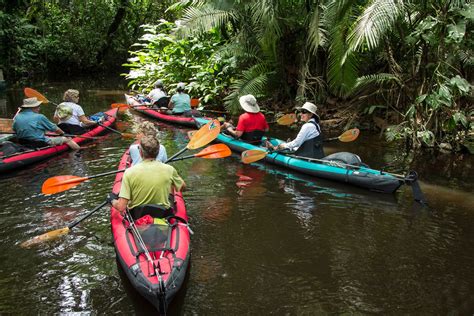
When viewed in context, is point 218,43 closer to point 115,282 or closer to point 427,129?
point 427,129

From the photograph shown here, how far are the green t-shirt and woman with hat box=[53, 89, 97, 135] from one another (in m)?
5.70

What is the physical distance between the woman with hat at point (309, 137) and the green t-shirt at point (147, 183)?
11.9 feet

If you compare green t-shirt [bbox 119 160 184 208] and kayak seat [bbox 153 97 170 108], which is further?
kayak seat [bbox 153 97 170 108]

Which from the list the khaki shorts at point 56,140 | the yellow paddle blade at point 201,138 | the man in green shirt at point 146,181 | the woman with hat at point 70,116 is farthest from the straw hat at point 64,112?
the man in green shirt at point 146,181

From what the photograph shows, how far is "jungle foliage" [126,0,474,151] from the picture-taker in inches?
316

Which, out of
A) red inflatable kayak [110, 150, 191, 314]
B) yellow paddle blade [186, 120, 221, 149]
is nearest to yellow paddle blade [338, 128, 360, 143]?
yellow paddle blade [186, 120, 221, 149]

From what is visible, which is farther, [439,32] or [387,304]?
[439,32]

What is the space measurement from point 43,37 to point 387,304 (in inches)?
898

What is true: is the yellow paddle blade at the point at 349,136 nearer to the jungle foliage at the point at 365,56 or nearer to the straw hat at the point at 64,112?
the jungle foliage at the point at 365,56

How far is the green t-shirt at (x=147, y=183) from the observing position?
14.9ft

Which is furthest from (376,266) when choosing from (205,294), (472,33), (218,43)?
(218,43)

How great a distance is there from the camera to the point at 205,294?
4.42 m

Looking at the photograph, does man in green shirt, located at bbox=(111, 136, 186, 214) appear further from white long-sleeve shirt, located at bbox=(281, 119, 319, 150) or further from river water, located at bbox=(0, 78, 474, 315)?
white long-sleeve shirt, located at bbox=(281, 119, 319, 150)

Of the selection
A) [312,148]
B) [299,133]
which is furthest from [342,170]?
[299,133]
